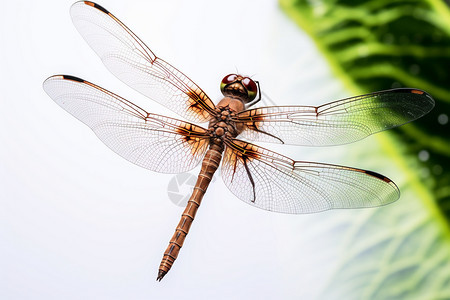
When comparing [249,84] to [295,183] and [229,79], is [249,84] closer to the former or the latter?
[229,79]

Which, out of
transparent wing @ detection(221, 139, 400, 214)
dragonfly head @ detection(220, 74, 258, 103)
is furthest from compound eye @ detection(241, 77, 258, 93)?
transparent wing @ detection(221, 139, 400, 214)

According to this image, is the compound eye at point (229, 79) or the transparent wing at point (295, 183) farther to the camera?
the compound eye at point (229, 79)

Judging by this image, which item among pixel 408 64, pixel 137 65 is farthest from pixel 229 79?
pixel 408 64

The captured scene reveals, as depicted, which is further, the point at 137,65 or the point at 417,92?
the point at 137,65

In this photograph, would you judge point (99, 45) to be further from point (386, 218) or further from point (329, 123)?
point (386, 218)

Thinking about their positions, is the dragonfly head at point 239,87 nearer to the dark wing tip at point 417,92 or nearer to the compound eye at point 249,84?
the compound eye at point 249,84

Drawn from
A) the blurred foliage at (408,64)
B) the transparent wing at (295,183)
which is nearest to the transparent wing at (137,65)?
the transparent wing at (295,183)
